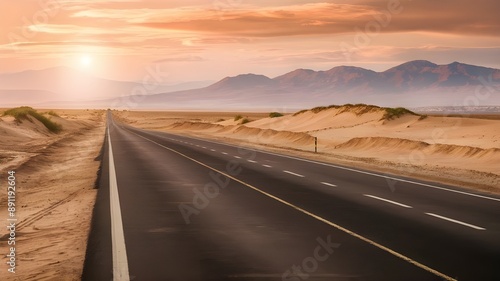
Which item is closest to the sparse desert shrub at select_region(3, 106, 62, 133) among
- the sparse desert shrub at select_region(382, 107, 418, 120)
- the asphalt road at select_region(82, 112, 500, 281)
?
the sparse desert shrub at select_region(382, 107, 418, 120)

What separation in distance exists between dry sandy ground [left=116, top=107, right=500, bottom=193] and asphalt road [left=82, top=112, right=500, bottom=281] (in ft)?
17.5

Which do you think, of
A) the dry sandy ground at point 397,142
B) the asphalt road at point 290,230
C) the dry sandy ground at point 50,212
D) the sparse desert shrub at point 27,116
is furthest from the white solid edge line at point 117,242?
the sparse desert shrub at point 27,116

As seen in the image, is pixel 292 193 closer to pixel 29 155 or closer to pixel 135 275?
pixel 135 275

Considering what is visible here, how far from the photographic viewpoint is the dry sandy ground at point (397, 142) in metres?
28.5

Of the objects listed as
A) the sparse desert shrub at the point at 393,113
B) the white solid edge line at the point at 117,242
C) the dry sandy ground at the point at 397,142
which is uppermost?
the white solid edge line at the point at 117,242

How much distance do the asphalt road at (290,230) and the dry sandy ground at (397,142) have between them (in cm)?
534

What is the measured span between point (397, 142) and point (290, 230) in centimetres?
3525

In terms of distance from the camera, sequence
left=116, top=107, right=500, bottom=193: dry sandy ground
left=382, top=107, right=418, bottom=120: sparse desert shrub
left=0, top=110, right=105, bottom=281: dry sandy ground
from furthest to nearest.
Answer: left=382, top=107, right=418, bottom=120: sparse desert shrub → left=116, top=107, right=500, bottom=193: dry sandy ground → left=0, top=110, right=105, bottom=281: dry sandy ground

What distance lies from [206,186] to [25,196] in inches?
230

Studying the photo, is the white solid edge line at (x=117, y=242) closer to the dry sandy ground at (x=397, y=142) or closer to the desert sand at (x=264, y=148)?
the desert sand at (x=264, y=148)

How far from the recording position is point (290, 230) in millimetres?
12438

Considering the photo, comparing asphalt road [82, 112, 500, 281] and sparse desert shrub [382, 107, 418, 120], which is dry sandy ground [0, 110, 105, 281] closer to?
asphalt road [82, 112, 500, 281]

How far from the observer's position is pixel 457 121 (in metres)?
67.3

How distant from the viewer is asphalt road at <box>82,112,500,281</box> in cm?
918
